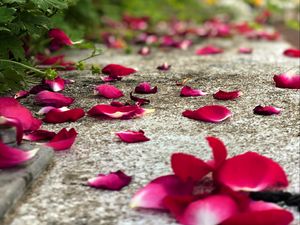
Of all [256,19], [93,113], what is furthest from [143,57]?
[256,19]

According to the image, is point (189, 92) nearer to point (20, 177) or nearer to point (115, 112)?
point (115, 112)

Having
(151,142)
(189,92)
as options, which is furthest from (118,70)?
(151,142)

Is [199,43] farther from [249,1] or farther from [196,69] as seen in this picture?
[249,1]

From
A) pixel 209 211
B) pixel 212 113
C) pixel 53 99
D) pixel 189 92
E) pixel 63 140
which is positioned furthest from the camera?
pixel 189 92

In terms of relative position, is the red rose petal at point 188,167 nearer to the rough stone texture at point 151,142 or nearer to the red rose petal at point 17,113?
the rough stone texture at point 151,142

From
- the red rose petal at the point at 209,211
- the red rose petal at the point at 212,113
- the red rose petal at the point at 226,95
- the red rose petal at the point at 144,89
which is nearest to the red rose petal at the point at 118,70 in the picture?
the red rose petal at the point at 144,89
